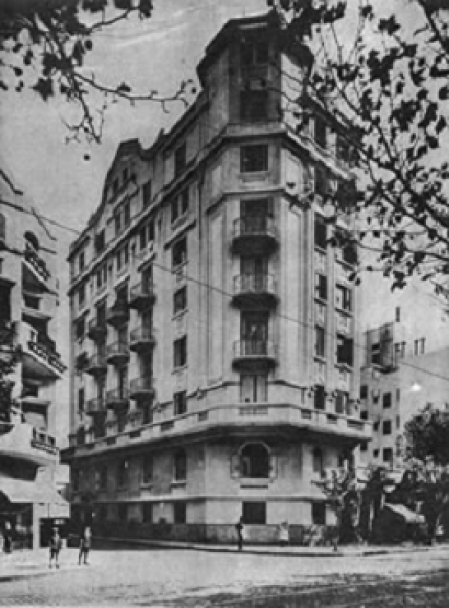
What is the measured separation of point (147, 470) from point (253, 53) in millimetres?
1213

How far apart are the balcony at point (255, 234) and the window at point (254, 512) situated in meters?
0.74

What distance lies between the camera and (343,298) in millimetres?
2613

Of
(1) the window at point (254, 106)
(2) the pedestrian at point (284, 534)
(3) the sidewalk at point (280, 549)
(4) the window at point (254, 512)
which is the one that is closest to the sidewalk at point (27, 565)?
(3) the sidewalk at point (280, 549)

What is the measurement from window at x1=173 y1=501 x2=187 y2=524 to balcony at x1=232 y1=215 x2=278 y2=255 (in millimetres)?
752

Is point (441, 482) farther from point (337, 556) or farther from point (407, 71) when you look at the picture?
point (407, 71)

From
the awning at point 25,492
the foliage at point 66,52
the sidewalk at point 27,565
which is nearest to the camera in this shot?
the foliage at point 66,52

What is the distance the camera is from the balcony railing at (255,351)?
2.53m

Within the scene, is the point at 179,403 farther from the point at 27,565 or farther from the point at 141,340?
the point at 27,565

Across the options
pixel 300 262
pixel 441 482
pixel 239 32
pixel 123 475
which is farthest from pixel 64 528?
pixel 239 32

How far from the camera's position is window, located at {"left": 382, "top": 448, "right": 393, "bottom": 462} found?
9.01ft

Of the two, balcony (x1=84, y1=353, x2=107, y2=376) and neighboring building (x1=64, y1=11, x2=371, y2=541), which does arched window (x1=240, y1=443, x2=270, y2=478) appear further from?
balcony (x1=84, y1=353, x2=107, y2=376)

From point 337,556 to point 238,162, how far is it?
1.28 m

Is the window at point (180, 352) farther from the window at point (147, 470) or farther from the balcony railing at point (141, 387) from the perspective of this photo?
the window at point (147, 470)

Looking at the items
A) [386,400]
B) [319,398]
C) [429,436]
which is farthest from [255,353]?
[429,436]
